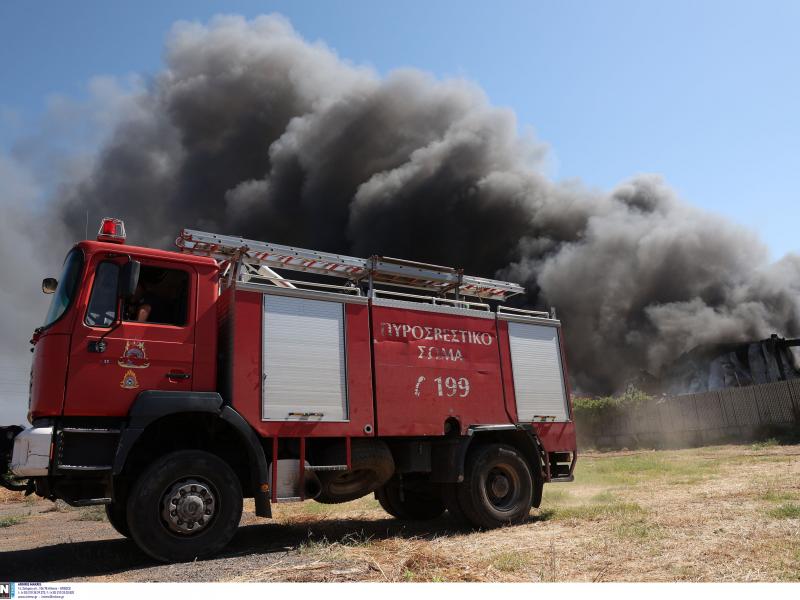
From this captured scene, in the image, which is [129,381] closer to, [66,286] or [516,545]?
[66,286]

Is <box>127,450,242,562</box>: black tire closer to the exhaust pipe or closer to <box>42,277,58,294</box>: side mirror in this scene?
the exhaust pipe

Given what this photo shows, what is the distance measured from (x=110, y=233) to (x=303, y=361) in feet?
7.86

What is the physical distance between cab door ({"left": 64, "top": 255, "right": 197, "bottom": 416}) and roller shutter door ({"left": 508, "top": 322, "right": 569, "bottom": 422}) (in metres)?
4.37

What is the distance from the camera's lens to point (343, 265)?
7695 millimetres

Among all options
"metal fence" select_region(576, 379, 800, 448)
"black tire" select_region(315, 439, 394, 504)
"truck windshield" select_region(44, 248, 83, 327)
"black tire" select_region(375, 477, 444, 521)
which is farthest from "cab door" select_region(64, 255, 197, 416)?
"metal fence" select_region(576, 379, 800, 448)

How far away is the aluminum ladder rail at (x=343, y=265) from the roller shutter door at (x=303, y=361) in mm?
815

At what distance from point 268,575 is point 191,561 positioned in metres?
0.97

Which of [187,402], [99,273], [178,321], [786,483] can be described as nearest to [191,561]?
[187,402]

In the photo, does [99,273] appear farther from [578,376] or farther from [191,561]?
[578,376]

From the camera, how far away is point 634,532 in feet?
19.6

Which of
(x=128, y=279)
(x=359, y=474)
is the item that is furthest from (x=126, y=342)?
(x=359, y=474)

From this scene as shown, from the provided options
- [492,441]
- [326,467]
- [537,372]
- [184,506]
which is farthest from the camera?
[537,372]

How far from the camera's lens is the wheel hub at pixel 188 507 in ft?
18.0

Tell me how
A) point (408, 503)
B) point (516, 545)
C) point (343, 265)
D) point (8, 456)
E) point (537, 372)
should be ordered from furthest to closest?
point (408, 503) < point (537, 372) < point (343, 265) < point (516, 545) < point (8, 456)
